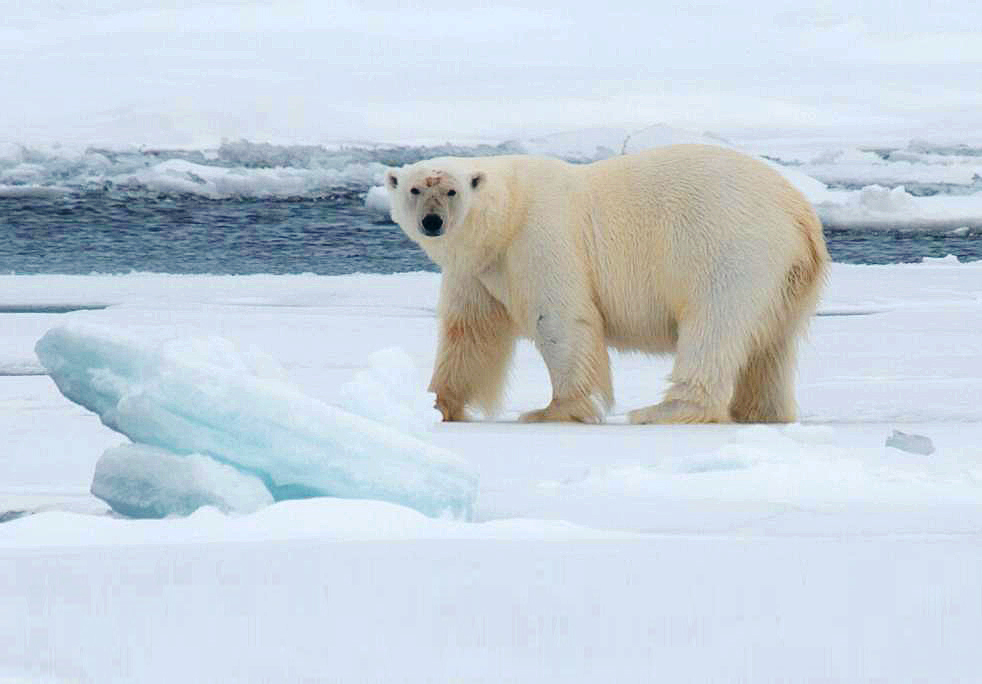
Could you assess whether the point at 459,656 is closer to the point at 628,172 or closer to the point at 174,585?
the point at 174,585

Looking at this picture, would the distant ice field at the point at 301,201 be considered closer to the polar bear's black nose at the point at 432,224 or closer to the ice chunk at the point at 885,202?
the ice chunk at the point at 885,202

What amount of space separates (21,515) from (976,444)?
7.19 feet

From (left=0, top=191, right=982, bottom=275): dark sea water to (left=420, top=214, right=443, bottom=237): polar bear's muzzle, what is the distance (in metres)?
6.76

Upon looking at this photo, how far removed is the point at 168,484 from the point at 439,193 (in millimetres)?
2055

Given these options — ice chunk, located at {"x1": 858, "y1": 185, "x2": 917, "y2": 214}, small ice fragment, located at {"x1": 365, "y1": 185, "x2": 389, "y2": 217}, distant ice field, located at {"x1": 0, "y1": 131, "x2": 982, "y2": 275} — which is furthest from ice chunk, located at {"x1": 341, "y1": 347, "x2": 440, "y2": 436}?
ice chunk, located at {"x1": 858, "y1": 185, "x2": 917, "y2": 214}

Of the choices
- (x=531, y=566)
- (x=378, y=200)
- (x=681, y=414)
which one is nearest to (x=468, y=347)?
(x=681, y=414)

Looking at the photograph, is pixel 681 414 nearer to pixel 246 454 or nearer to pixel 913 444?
pixel 913 444

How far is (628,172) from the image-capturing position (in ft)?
16.0

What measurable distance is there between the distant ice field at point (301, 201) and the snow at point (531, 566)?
797cm

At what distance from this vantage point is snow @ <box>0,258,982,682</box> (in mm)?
1992

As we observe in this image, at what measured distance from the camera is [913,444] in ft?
11.9

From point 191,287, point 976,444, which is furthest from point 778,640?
point 191,287

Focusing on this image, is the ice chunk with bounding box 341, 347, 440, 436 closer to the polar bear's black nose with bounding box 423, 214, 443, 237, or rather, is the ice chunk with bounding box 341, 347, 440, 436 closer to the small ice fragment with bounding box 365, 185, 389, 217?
the polar bear's black nose with bounding box 423, 214, 443, 237

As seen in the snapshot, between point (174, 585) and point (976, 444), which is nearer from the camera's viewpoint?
point (174, 585)
